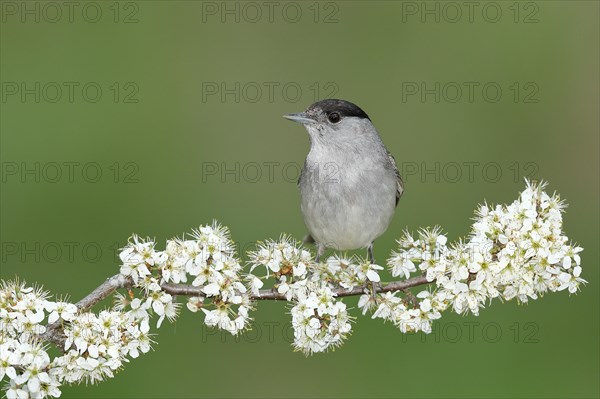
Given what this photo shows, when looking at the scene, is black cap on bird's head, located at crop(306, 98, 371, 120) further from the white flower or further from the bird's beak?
the white flower

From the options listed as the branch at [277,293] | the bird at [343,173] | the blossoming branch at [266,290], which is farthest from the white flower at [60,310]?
the bird at [343,173]

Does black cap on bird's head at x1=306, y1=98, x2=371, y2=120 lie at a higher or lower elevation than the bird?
higher

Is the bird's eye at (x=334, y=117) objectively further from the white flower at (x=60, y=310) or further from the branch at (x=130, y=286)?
the white flower at (x=60, y=310)

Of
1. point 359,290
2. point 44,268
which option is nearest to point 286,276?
point 359,290

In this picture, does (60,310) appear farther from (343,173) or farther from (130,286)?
(343,173)

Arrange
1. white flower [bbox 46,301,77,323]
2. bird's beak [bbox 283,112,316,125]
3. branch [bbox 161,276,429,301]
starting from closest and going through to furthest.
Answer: white flower [bbox 46,301,77,323], branch [bbox 161,276,429,301], bird's beak [bbox 283,112,316,125]

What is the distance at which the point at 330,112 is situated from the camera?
5227mm

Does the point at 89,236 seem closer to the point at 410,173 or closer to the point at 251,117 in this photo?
the point at 251,117

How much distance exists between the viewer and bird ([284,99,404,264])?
5242mm

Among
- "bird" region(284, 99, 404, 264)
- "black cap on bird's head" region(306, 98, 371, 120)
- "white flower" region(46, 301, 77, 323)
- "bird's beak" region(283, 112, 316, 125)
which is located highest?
"black cap on bird's head" region(306, 98, 371, 120)

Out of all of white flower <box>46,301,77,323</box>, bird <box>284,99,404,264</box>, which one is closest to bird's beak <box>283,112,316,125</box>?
bird <box>284,99,404,264</box>

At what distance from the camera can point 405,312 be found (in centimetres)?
409

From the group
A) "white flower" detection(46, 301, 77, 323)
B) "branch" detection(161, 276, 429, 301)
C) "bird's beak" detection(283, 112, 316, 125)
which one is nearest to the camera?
"white flower" detection(46, 301, 77, 323)

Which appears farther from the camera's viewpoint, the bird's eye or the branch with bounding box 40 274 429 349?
the bird's eye
